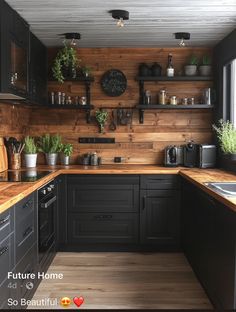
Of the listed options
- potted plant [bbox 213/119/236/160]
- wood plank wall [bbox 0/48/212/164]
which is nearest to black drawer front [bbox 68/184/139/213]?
wood plank wall [bbox 0/48/212/164]

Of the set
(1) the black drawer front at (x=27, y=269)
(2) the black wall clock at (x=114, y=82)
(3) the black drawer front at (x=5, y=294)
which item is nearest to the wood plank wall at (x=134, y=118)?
(2) the black wall clock at (x=114, y=82)

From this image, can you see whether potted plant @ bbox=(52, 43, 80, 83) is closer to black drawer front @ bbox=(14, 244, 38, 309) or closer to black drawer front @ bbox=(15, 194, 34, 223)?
black drawer front @ bbox=(15, 194, 34, 223)

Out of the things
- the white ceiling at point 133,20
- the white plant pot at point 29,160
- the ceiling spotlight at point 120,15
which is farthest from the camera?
the white plant pot at point 29,160

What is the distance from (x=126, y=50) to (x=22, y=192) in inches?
104

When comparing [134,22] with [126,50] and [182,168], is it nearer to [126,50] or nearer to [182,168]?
[126,50]

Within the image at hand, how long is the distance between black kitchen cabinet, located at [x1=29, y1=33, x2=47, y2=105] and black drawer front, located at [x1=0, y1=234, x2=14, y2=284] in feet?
5.86

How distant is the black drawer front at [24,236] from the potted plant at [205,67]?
2.63 meters

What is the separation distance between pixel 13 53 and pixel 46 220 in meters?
1.38

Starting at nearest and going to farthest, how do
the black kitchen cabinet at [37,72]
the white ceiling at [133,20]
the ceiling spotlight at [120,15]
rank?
1. the white ceiling at [133,20]
2. the ceiling spotlight at [120,15]
3. the black kitchen cabinet at [37,72]

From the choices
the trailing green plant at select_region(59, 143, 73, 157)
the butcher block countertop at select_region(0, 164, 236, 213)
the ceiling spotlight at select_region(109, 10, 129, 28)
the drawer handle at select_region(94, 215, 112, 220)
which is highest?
the ceiling spotlight at select_region(109, 10, 129, 28)

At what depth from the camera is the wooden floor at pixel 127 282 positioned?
2.83 metres

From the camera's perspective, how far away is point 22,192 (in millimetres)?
2389

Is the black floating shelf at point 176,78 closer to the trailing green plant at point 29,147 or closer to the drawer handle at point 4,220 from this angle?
the trailing green plant at point 29,147

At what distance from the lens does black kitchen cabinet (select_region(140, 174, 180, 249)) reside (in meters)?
3.93
